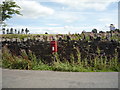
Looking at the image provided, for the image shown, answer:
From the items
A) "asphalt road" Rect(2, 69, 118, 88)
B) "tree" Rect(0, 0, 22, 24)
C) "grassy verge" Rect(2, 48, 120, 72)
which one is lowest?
"asphalt road" Rect(2, 69, 118, 88)

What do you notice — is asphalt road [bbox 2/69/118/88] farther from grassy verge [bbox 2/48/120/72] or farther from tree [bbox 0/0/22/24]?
tree [bbox 0/0/22/24]

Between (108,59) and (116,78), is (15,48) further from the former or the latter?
(116,78)

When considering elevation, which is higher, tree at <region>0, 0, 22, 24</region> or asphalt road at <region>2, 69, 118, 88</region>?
tree at <region>0, 0, 22, 24</region>

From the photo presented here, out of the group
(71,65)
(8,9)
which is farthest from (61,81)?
(8,9)

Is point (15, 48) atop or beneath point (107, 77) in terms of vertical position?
atop

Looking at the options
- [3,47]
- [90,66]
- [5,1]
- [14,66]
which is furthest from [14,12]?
[90,66]

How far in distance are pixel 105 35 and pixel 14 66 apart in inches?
199

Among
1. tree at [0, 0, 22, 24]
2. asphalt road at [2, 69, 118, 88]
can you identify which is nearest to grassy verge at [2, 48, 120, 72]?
asphalt road at [2, 69, 118, 88]

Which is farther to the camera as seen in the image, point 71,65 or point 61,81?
point 71,65

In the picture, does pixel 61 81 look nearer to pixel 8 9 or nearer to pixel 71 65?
pixel 71 65

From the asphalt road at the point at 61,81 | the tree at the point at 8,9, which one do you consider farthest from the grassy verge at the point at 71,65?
the tree at the point at 8,9

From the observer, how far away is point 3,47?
9.52 metres

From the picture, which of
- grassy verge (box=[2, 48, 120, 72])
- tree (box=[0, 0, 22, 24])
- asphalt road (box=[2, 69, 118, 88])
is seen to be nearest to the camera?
asphalt road (box=[2, 69, 118, 88])

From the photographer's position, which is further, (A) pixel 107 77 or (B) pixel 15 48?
(B) pixel 15 48
